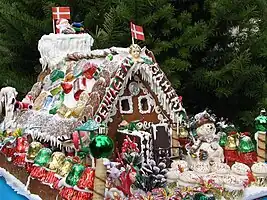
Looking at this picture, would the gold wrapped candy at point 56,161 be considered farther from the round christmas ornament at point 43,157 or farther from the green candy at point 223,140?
the green candy at point 223,140

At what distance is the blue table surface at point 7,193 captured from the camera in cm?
506

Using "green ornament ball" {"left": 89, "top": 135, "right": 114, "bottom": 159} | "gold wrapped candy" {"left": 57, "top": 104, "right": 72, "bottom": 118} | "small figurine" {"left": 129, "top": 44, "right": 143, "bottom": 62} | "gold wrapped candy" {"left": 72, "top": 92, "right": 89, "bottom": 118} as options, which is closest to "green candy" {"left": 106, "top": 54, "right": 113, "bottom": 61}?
"small figurine" {"left": 129, "top": 44, "right": 143, "bottom": 62}

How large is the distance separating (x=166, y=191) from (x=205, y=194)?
1.72 ft

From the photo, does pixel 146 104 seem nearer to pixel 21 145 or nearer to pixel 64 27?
pixel 21 145

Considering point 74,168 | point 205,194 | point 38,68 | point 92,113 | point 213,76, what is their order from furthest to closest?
point 38,68 < point 213,76 < point 92,113 < point 74,168 < point 205,194

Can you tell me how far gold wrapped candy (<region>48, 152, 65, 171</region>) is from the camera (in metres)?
4.75

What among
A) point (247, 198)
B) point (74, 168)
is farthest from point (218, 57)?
point (74, 168)

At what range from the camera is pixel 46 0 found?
7879mm

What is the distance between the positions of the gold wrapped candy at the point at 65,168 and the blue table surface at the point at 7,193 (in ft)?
1.69

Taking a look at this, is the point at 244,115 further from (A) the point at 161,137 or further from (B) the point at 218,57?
(A) the point at 161,137

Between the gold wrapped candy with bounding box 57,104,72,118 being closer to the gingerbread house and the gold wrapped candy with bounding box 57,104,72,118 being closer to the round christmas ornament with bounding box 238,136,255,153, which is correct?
the gingerbread house

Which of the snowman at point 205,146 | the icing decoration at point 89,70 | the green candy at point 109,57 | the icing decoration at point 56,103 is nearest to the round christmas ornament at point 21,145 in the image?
the icing decoration at point 56,103

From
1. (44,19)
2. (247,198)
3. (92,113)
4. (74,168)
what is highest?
(44,19)

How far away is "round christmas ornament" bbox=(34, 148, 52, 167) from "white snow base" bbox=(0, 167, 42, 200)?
26 centimetres
